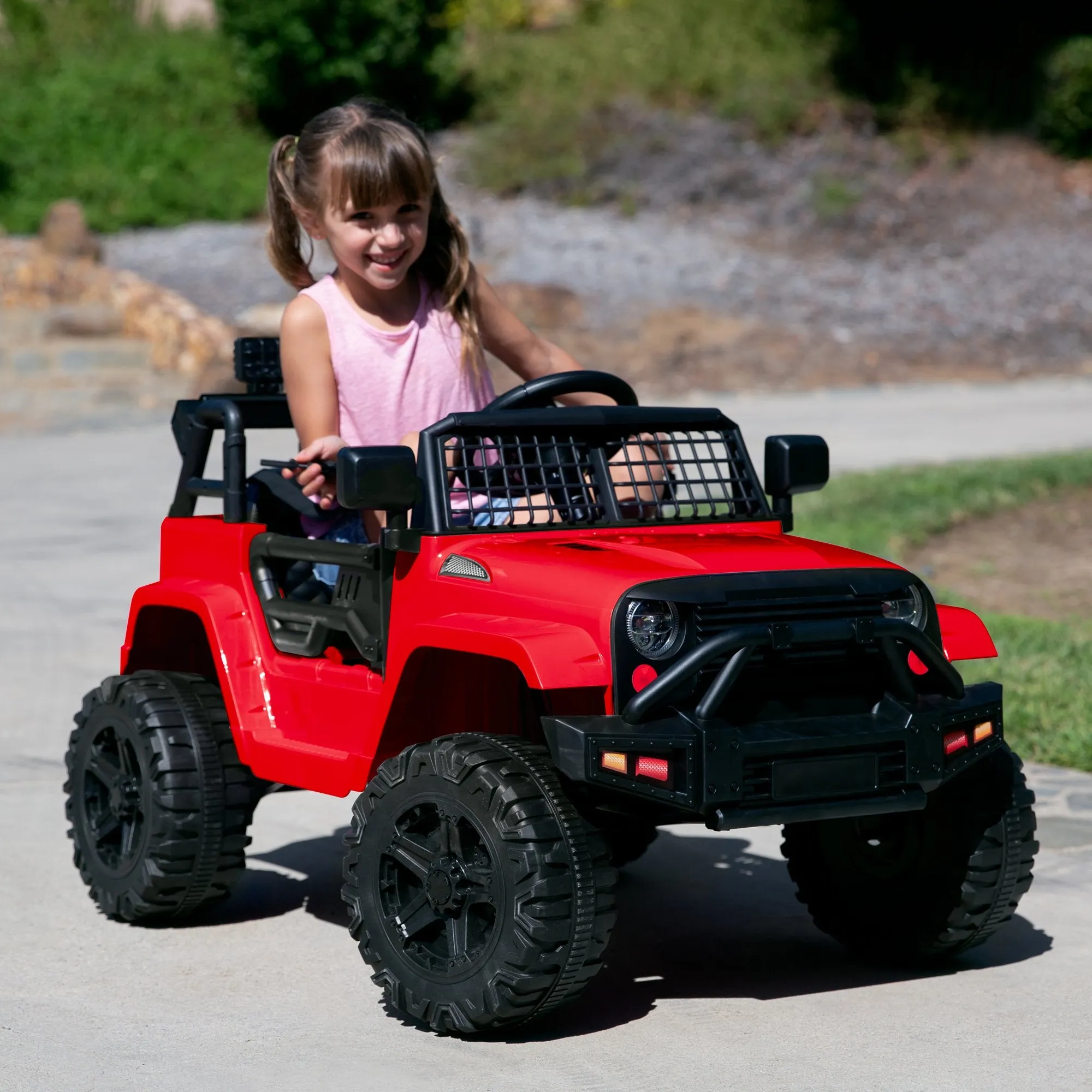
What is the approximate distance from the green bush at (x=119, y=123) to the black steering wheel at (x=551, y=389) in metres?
17.5

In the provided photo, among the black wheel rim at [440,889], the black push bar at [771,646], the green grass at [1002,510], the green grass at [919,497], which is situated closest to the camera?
the black push bar at [771,646]

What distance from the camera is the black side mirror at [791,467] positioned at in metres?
4.27

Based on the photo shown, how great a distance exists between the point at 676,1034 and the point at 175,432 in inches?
82.4

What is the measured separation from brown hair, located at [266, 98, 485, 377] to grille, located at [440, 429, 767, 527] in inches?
16.7

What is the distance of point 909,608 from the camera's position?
375 centimetres

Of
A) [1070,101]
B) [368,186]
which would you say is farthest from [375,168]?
[1070,101]

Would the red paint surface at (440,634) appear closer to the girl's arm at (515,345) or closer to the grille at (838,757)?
the grille at (838,757)

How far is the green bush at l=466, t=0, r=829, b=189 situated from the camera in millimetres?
24125

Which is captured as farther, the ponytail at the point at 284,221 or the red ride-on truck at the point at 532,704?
the ponytail at the point at 284,221

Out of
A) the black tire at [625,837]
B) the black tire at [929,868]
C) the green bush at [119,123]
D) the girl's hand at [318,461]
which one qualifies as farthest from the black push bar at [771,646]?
the green bush at [119,123]

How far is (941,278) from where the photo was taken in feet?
71.4

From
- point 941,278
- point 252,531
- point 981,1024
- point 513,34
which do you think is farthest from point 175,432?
point 513,34

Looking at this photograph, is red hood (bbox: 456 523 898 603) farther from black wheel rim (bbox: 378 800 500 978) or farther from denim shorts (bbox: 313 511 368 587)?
denim shorts (bbox: 313 511 368 587)

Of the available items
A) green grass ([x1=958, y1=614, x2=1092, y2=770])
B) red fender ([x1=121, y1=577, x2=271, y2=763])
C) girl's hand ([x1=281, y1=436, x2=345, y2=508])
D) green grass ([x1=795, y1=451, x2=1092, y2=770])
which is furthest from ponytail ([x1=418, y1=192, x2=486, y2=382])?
green grass ([x1=795, y1=451, x2=1092, y2=770])
